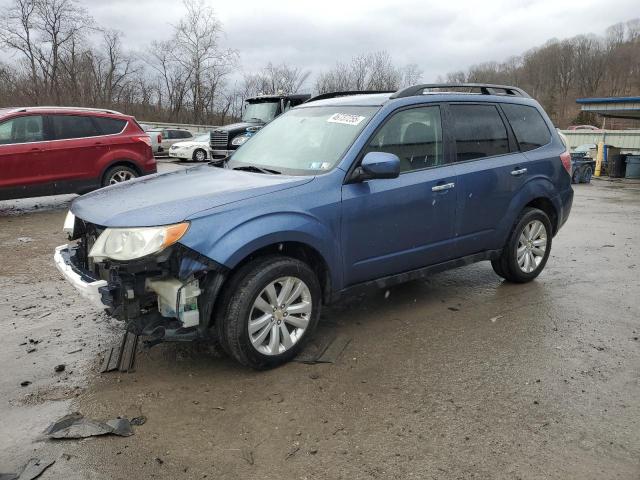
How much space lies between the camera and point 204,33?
156 feet

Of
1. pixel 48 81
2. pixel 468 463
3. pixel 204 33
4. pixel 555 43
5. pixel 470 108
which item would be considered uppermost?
pixel 555 43

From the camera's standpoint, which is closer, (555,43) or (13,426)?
(13,426)

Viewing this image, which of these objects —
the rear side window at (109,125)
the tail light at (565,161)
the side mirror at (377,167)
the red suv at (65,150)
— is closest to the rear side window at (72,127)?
the red suv at (65,150)

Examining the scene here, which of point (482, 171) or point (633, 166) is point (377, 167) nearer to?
point (482, 171)

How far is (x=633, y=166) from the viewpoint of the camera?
72.7ft

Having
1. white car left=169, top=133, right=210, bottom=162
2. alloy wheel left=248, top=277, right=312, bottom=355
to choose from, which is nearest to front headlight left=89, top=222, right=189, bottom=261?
alloy wheel left=248, top=277, right=312, bottom=355

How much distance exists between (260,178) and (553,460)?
8.33 feet

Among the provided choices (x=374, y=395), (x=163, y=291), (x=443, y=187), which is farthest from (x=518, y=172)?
(x=163, y=291)

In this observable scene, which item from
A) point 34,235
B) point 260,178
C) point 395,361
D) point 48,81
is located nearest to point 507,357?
point 395,361

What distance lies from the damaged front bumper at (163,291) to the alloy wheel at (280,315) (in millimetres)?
319

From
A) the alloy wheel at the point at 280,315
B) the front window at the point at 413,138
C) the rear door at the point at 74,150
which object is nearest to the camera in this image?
the alloy wheel at the point at 280,315

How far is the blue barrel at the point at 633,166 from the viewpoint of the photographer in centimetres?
2208

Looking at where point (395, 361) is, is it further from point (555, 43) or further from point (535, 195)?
point (555, 43)

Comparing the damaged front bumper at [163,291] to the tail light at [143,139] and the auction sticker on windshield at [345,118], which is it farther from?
the tail light at [143,139]
